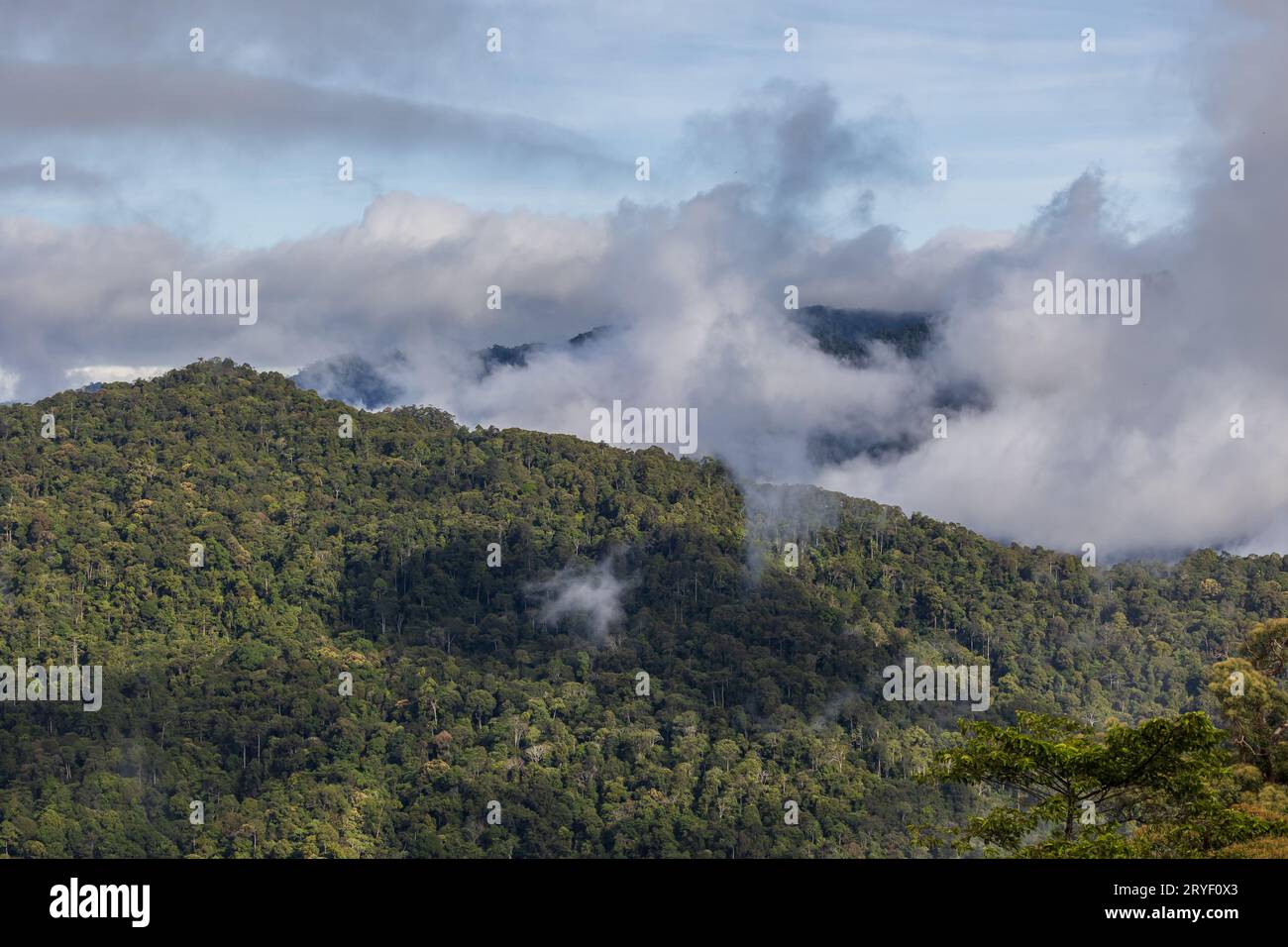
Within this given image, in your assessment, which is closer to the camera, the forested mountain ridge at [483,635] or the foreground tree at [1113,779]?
the foreground tree at [1113,779]

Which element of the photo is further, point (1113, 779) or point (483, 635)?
point (483, 635)

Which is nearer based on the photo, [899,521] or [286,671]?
[286,671]

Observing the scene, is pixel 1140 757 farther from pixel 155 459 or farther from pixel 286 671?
pixel 155 459

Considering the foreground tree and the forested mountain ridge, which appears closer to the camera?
the foreground tree

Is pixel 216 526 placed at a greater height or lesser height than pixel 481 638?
greater

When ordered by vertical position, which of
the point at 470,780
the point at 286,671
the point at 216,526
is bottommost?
the point at 470,780
